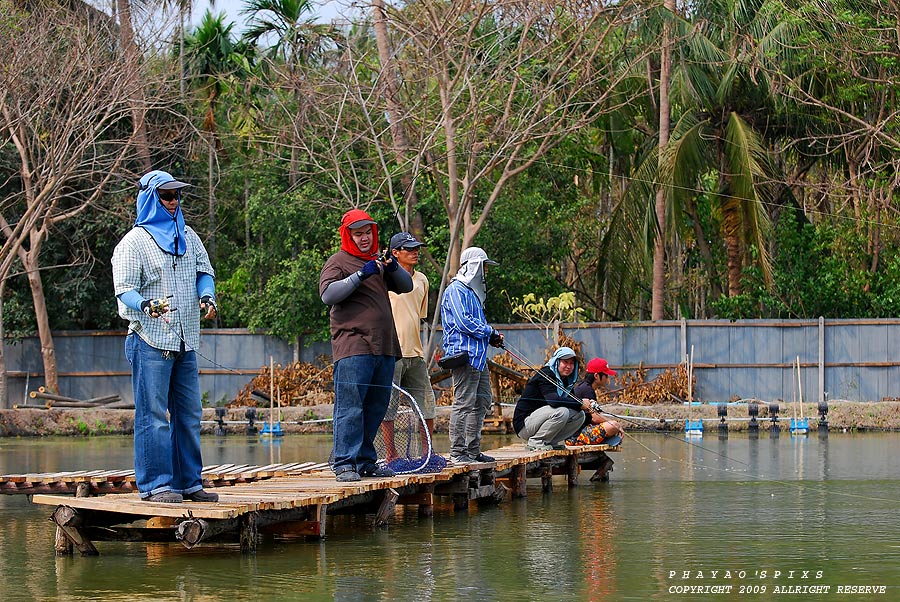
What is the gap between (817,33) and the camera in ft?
83.7

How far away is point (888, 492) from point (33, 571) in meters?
7.52

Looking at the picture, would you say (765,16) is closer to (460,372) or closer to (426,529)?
(460,372)

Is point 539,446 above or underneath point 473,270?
underneath

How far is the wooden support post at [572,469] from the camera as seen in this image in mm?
13008

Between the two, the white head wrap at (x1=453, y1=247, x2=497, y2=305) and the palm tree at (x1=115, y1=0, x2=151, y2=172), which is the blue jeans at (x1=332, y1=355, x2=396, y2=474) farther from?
the palm tree at (x1=115, y1=0, x2=151, y2=172)

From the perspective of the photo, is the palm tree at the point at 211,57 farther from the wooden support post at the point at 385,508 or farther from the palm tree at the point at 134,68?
the wooden support post at the point at 385,508

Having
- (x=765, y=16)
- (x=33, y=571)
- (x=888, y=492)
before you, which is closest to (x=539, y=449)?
(x=888, y=492)

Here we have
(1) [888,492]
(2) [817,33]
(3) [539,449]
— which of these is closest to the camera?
(1) [888,492]

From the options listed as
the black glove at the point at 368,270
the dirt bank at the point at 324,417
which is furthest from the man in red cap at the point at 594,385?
the dirt bank at the point at 324,417

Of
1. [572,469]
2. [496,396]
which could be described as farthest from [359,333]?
[496,396]

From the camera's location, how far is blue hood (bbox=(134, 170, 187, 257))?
324 inches

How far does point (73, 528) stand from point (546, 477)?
5673 millimetres

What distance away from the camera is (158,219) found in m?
8.29

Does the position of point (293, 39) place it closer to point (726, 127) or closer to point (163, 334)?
point (726, 127)
